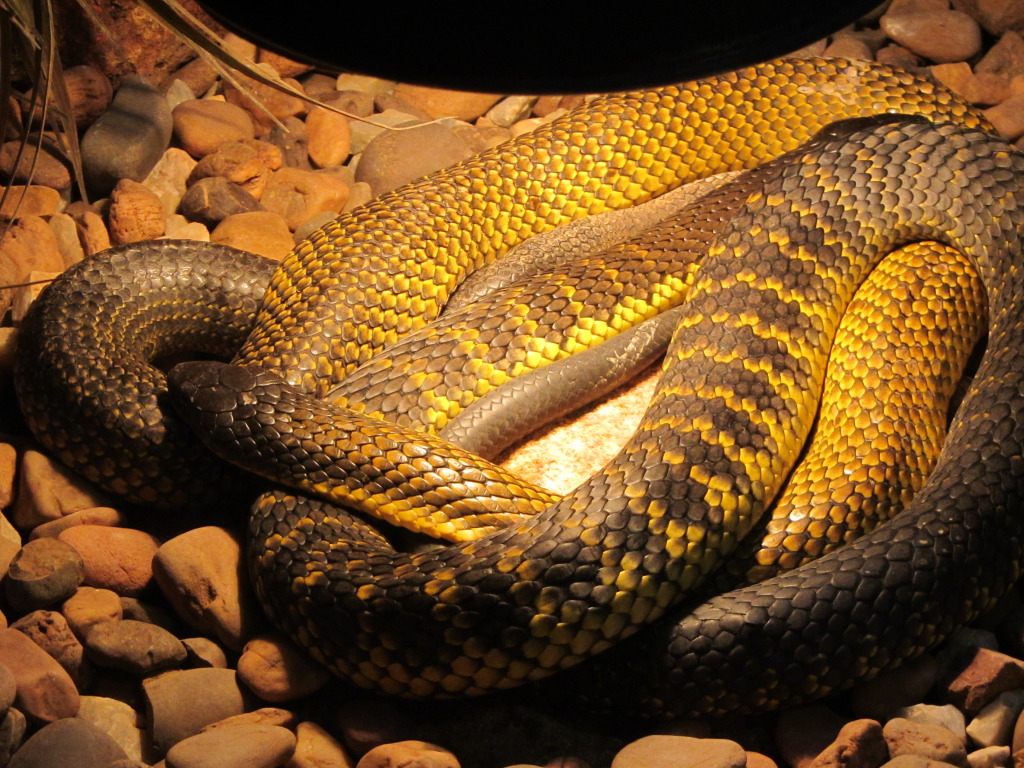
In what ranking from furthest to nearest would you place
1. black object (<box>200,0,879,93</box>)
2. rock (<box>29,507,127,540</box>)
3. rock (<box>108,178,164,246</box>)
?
rock (<box>108,178,164,246</box>)
rock (<box>29,507,127,540</box>)
black object (<box>200,0,879,93</box>)

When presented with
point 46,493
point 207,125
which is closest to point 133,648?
point 46,493

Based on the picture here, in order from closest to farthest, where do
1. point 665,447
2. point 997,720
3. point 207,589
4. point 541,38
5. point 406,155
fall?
point 541,38 → point 997,720 → point 665,447 → point 207,589 → point 406,155

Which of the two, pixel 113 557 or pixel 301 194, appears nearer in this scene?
pixel 113 557

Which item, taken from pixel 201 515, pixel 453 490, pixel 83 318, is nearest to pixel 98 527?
pixel 201 515

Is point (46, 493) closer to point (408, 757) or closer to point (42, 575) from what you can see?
Answer: point (42, 575)

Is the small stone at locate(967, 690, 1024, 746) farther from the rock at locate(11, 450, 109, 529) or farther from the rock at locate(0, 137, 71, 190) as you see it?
the rock at locate(0, 137, 71, 190)

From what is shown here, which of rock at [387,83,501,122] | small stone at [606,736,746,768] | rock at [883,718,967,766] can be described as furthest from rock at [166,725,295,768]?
rock at [387,83,501,122]
